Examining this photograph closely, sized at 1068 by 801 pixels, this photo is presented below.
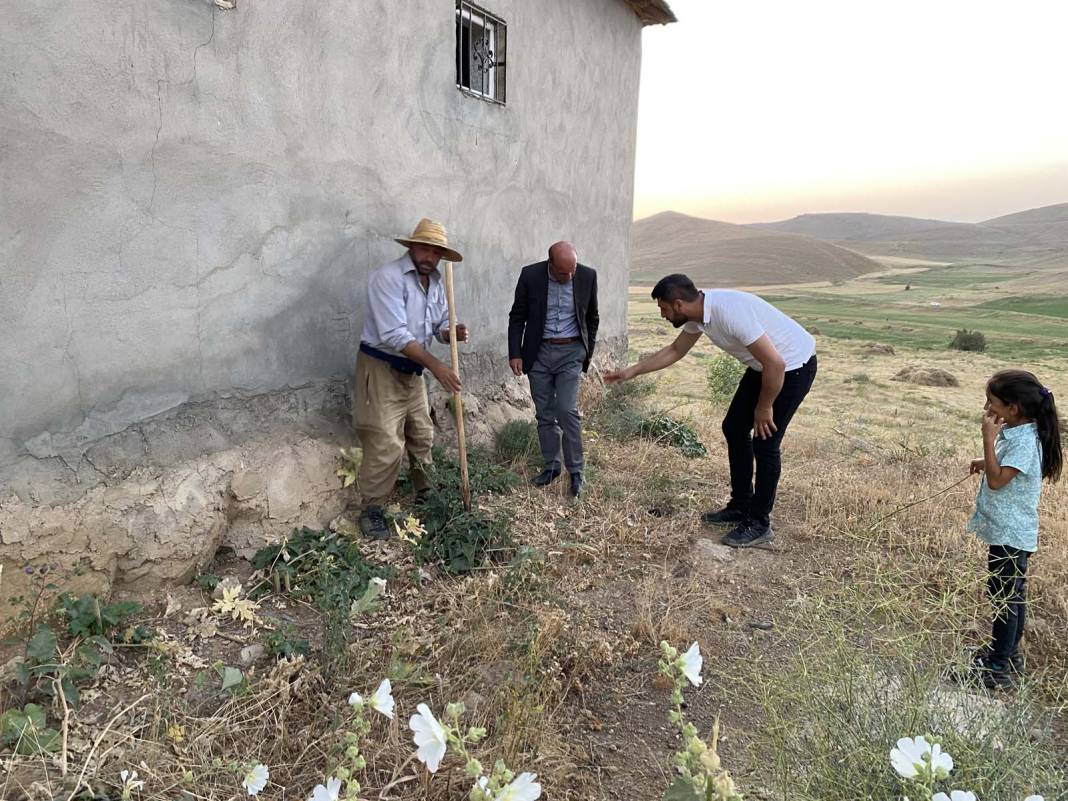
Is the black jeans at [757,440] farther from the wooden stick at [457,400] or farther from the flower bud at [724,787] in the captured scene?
the flower bud at [724,787]

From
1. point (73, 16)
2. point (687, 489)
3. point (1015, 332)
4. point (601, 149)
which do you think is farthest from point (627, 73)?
point (1015, 332)

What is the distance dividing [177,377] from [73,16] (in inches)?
59.9

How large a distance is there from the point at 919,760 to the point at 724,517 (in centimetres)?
359

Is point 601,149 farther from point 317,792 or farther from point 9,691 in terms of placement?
point 317,792

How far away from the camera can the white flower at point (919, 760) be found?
1075mm

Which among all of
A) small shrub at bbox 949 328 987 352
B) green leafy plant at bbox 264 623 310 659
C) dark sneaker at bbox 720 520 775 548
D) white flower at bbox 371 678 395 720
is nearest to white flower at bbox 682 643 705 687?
white flower at bbox 371 678 395 720

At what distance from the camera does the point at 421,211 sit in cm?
467

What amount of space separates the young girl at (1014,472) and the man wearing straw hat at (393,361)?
2.68 metres

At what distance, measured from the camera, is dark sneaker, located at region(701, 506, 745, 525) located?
467 centimetres

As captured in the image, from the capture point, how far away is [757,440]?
421 centimetres

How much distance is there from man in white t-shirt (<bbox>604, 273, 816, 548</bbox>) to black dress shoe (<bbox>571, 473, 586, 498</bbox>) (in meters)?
0.86

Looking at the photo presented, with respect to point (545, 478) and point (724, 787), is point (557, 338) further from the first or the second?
point (724, 787)

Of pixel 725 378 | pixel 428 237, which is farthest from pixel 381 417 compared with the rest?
pixel 725 378

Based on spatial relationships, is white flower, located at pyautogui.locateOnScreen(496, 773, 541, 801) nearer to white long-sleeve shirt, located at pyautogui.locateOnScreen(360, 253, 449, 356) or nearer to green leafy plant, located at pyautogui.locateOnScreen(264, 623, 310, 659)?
green leafy plant, located at pyautogui.locateOnScreen(264, 623, 310, 659)
